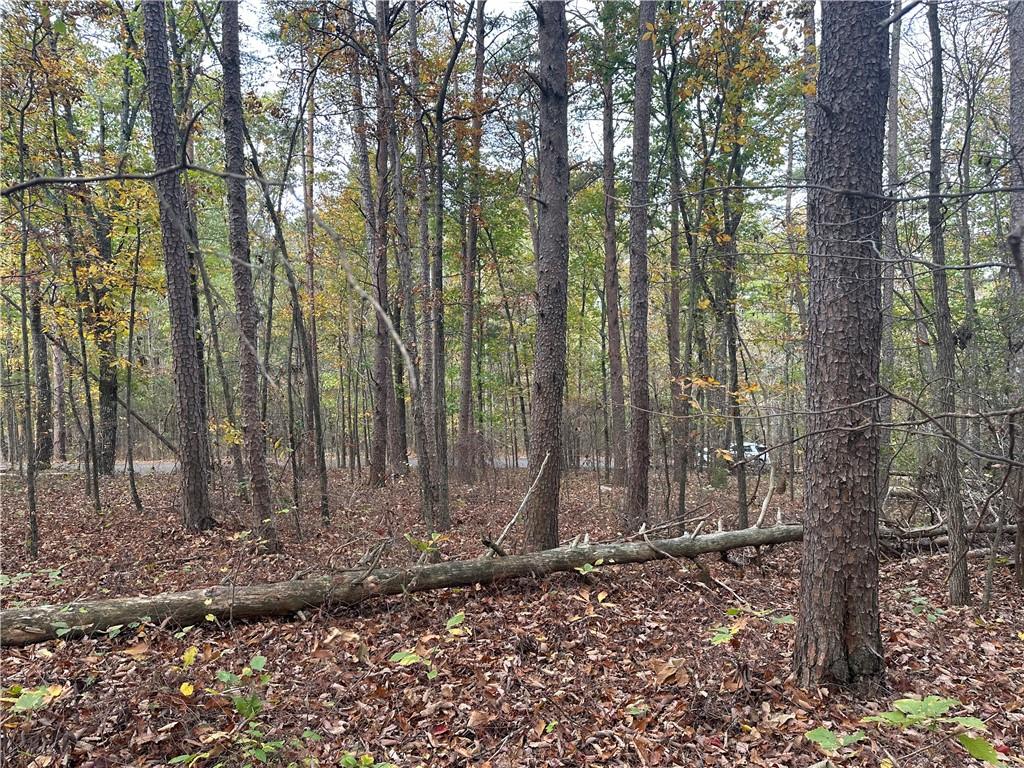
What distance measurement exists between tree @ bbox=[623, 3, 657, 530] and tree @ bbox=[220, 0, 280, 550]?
5.40 m

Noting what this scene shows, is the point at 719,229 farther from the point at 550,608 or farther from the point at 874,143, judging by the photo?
the point at 550,608

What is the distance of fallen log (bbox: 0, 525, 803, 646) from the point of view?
4340 mm

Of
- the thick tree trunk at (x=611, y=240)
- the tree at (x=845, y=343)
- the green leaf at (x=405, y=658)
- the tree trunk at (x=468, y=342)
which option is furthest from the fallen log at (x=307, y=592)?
the tree trunk at (x=468, y=342)

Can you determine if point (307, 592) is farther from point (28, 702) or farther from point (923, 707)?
point (923, 707)

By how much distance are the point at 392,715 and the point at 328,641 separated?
1133mm

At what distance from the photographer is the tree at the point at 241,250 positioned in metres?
6.88

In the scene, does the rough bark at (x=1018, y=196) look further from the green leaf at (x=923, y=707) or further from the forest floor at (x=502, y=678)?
the green leaf at (x=923, y=707)

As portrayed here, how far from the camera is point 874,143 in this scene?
3594mm

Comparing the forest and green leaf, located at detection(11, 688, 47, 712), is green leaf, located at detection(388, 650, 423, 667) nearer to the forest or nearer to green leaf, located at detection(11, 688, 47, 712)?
the forest

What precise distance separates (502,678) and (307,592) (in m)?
2.10

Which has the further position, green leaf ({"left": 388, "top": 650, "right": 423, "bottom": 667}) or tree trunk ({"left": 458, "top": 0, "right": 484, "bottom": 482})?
tree trunk ({"left": 458, "top": 0, "right": 484, "bottom": 482})

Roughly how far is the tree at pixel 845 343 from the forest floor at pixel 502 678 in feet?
1.65

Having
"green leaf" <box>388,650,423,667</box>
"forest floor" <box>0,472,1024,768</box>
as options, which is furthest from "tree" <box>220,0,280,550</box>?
"green leaf" <box>388,650,423,667</box>

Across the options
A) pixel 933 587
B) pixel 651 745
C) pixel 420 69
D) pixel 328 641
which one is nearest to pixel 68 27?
pixel 420 69
